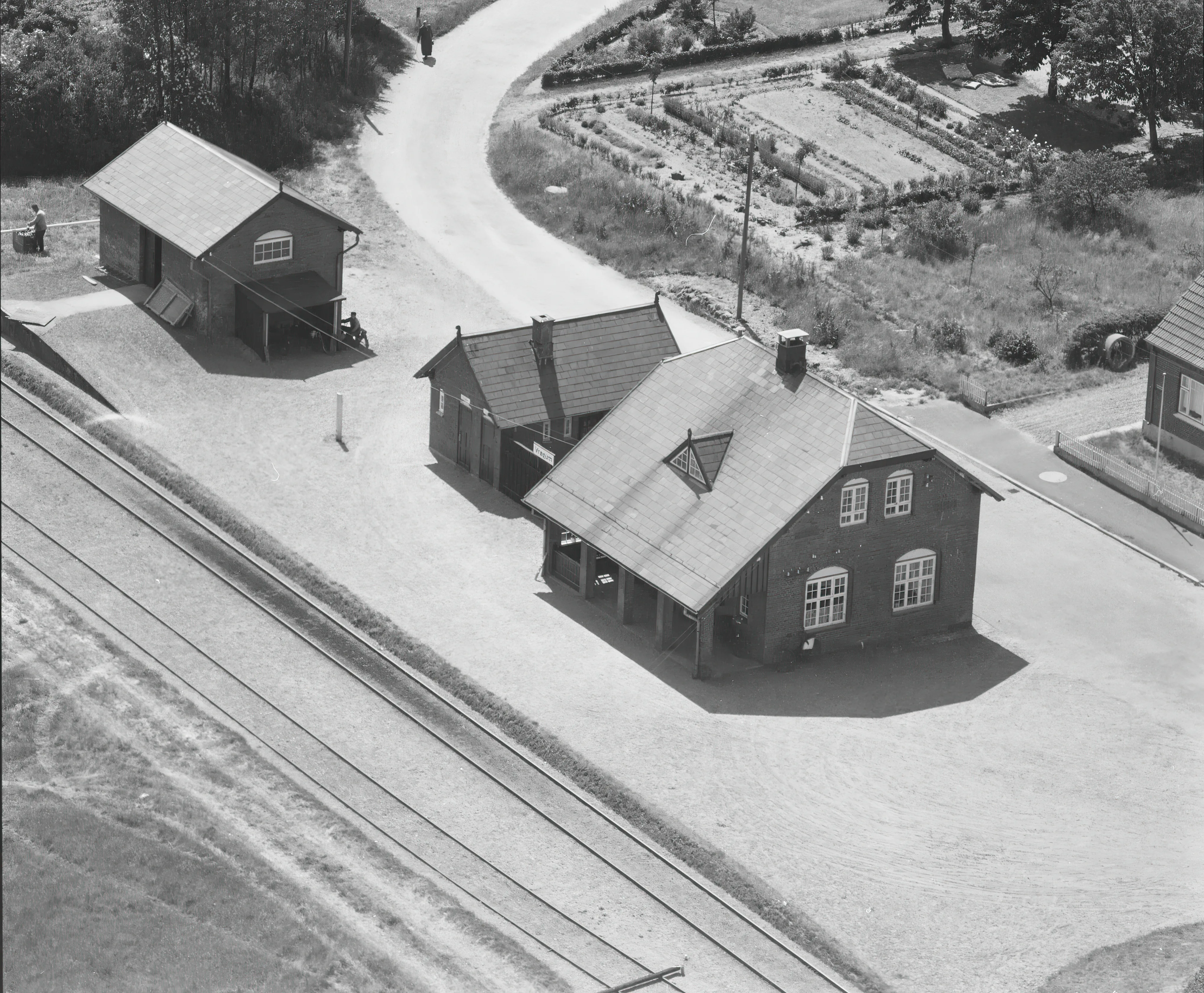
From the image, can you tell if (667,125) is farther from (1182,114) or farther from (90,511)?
(90,511)

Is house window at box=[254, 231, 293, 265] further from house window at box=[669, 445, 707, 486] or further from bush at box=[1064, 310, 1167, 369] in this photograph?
bush at box=[1064, 310, 1167, 369]

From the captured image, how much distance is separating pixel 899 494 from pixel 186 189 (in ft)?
103

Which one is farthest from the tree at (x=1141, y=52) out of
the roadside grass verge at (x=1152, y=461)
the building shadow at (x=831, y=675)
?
the building shadow at (x=831, y=675)

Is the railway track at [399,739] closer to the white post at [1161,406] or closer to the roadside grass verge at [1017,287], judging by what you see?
the roadside grass verge at [1017,287]

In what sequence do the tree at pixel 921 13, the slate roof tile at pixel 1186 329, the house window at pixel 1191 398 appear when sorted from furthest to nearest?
the tree at pixel 921 13, the house window at pixel 1191 398, the slate roof tile at pixel 1186 329

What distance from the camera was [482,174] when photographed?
9056cm

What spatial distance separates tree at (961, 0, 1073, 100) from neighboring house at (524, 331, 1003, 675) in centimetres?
4760

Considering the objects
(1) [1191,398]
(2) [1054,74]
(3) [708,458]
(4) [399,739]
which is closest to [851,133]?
(2) [1054,74]

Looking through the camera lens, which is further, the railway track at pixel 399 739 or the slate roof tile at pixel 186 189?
the slate roof tile at pixel 186 189

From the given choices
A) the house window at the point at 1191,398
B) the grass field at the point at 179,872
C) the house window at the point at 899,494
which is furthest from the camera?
the house window at the point at 1191,398

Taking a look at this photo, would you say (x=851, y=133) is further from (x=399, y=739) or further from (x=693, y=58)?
(x=399, y=739)

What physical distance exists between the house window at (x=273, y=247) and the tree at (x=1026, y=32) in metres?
41.8

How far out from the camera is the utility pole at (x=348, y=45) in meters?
96.9

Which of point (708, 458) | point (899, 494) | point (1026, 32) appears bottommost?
point (899, 494)
